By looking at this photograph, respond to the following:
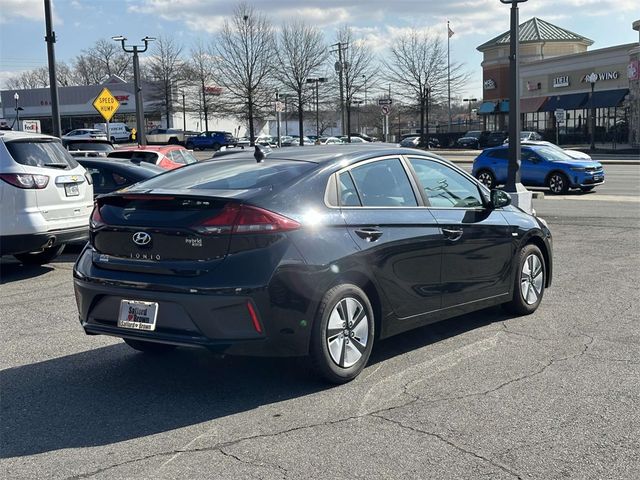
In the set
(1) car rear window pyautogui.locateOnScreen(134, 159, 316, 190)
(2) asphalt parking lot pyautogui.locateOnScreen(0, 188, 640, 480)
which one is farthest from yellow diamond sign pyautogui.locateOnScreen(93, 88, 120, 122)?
(1) car rear window pyautogui.locateOnScreen(134, 159, 316, 190)

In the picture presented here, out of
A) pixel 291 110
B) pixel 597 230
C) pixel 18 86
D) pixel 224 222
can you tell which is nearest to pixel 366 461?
pixel 224 222

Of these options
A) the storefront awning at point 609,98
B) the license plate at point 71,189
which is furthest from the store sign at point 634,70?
the license plate at point 71,189

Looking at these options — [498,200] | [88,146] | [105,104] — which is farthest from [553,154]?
[498,200]

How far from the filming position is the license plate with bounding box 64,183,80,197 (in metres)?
9.22

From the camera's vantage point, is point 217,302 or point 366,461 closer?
point 366,461

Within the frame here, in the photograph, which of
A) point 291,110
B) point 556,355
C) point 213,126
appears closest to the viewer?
point 556,355

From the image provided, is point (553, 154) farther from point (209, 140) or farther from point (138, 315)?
point (209, 140)

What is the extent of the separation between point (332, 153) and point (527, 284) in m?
2.59

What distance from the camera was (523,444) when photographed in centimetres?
406

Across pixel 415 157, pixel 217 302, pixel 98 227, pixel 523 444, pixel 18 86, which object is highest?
pixel 18 86

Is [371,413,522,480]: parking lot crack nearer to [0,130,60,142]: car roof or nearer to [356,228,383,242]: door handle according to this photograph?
[356,228,383,242]: door handle

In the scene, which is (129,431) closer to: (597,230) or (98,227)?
(98,227)

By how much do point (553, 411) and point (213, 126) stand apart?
84.9 metres

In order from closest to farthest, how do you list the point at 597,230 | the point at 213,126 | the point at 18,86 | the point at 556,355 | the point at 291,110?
the point at 556,355 → the point at 597,230 → the point at 291,110 → the point at 213,126 → the point at 18,86
